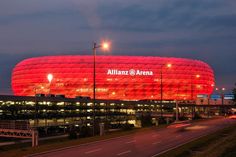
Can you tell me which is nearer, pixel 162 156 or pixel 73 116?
pixel 162 156

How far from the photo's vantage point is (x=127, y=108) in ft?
493

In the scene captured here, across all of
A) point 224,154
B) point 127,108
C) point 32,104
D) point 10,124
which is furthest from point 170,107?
point 224,154

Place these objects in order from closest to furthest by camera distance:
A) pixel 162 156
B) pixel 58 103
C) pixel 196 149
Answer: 1. pixel 162 156
2. pixel 196 149
3. pixel 58 103

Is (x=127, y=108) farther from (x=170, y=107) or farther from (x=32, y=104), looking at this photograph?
(x=32, y=104)

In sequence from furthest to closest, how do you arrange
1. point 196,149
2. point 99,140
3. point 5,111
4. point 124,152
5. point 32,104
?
1. point 32,104
2. point 5,111
3. point 99,140
4. point 196,149
5. point 124,152

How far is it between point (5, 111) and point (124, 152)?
65207mm

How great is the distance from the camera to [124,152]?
28344 millimetres

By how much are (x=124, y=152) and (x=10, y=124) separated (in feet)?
130

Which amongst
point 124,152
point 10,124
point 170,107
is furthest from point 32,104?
point 170,107

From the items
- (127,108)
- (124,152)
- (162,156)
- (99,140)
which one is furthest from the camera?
(127,108)

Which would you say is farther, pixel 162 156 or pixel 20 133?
pixel 20 133

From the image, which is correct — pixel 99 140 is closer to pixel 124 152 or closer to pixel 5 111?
pixel 124 152

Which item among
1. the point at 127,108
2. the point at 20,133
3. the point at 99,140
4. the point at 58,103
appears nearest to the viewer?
the point at 99,140

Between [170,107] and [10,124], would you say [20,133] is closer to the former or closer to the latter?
[10,124]
